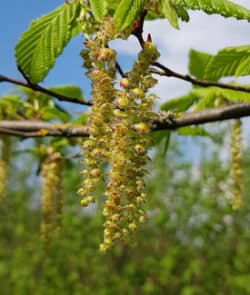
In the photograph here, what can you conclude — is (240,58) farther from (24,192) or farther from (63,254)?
(24,192)

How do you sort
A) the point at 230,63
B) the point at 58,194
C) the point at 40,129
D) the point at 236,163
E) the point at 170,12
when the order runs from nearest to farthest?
the point at 170,12, the point at 230,63, the point at 40,129, the point at 236,163, the point at 58,194

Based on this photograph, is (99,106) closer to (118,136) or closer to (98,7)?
(118,136)

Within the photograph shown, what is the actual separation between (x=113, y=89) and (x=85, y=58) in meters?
0.10

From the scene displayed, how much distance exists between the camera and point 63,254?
1127 centimetres

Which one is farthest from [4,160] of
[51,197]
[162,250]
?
[162,250]

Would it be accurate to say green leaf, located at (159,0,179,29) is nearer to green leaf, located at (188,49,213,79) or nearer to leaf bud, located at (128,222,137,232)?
leaf bud, located at (128,222,137,232)

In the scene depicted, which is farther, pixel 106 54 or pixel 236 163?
pixel 236 163

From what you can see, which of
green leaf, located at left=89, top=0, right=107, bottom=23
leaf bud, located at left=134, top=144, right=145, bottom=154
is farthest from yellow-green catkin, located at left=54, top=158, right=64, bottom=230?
leaf bud, located at left=134, top=144, right=145, bottom=154

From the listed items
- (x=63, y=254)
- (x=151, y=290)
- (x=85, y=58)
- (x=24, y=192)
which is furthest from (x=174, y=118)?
(x=24, y=192)

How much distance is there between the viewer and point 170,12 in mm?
977

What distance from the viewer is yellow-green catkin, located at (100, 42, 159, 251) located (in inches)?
34.6

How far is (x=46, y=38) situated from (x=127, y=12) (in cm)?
27

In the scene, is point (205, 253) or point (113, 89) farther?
point (205, 253)

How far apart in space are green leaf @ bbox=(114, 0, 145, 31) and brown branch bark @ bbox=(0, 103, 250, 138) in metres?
0.42
